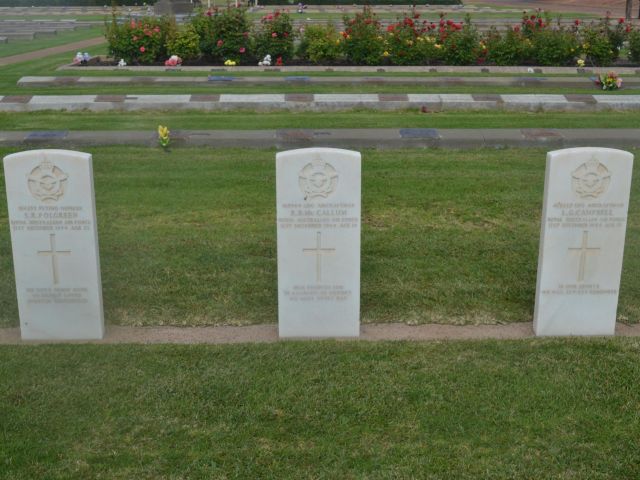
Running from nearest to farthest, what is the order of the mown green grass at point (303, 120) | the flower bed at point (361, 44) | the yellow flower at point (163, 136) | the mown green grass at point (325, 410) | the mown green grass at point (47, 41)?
the mown green grass at point (325, 410), the yellow flower at point (163, 136), the mown green grass at point (303, 120), the flower bed at point (361, 44), the mown green grass at point (47, 41)

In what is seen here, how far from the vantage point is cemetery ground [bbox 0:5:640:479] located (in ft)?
16.4

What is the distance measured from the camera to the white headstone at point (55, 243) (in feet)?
20.0

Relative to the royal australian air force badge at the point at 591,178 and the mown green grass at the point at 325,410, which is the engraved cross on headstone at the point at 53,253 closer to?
the mown green grass at the point at 325,410

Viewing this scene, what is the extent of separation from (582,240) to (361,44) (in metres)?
15.1

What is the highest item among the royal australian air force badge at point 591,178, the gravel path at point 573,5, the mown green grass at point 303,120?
the gravel path at point 573,5

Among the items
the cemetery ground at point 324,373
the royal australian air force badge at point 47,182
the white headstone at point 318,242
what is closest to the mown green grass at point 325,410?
the cemetery ground at point 324,373

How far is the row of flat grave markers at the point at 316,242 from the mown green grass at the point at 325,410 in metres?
0.25

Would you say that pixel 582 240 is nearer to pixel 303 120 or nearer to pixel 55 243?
pixel 55 243

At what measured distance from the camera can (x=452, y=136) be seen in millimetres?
12453

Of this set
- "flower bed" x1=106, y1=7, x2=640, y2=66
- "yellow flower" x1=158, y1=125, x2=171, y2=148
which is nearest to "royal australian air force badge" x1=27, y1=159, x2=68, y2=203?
"yellow flower" x1=158, y1=125, x2=171, y2=148

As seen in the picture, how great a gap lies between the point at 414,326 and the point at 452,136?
6156 millimetres

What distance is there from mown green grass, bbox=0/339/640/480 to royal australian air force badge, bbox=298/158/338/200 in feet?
3.67

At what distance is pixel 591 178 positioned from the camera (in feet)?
20.4

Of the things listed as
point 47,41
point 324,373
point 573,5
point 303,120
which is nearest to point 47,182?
point 324,373
